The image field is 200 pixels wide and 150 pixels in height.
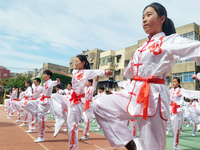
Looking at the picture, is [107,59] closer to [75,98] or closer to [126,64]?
[126,64]

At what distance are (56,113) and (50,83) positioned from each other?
1.12 meters

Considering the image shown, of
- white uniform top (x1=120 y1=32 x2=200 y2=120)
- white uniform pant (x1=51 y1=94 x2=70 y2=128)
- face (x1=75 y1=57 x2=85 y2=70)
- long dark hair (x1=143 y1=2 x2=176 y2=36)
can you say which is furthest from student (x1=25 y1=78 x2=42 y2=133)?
long dark hair (x1=143 y1=2 x2=176 y2=36)

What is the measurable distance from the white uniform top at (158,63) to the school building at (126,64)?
2053cm

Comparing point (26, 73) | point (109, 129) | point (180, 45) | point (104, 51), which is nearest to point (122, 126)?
point (109, 129)

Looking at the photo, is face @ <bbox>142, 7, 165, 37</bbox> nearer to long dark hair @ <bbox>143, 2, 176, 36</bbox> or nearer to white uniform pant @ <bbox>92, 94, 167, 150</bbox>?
long dark hair @ <bbox>143, 2, 176, 36</bbox>

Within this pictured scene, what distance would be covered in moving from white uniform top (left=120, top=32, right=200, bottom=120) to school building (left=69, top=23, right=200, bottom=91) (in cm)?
2053

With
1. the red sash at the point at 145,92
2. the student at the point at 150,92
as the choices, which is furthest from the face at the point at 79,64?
the red sash at the point at 145,92

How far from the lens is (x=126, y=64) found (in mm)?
31188

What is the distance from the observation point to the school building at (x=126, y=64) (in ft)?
69.5

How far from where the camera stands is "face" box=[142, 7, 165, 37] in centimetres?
229

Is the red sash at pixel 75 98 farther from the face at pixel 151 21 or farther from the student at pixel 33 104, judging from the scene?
the student at pixel 33 104

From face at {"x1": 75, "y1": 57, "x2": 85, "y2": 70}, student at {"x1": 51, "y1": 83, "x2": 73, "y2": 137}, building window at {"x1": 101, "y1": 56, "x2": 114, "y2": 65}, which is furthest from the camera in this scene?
building window at {"x1": 101, "y1": 56, "x2": 114, "y2": 65}

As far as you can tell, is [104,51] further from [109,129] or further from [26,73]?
[26,73]

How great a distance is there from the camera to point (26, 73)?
7331 centimetres
